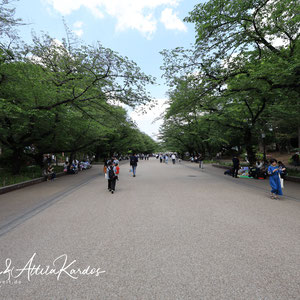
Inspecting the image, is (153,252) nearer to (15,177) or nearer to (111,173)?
(111,173)

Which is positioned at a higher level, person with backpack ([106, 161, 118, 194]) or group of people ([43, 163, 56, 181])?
person with backpack ([106, 161, 118, 194])

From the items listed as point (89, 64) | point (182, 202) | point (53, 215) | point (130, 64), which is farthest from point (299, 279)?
point (89, 64)

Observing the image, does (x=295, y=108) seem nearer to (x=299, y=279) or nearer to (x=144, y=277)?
(x=299, y=279)

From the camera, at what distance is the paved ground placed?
228 cm

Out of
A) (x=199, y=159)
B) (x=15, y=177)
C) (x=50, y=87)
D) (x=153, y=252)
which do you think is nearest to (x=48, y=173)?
(x=15, y=177)

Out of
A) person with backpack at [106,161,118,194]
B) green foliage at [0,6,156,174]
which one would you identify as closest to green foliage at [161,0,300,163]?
green foliage at [0,6,156,174]

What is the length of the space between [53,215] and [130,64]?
26.9 feet

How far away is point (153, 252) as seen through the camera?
312 cm

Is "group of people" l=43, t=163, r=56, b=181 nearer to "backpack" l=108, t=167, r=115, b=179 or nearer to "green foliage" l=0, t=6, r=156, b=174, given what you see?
"green foliage" l=0, t=6, r=156, b=174

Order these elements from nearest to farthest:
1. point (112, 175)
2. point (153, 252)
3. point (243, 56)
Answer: point (153, 252) → point (112, 175) → point (243, 56)

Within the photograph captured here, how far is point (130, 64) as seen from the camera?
32.9 ft

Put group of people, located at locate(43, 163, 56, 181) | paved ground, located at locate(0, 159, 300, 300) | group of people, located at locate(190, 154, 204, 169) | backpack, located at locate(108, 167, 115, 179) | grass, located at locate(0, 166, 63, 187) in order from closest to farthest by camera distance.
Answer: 1. paved ground, located at locate(0, 159, 300, 300)
2. backpack, located at locate(108, 167, 115, 179)
3. grass, located at locate(0, 166, 63, 187)
4. group of people, located at locate(43, 163, 56, 181)
5. group of people, located at locate(190, 154, 204, 169)

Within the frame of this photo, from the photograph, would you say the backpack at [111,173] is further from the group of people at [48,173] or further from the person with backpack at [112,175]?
the group of people at [48,173]

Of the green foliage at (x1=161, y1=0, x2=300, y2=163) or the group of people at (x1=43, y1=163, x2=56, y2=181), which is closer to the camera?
the green foliage at (x1=161, y1=0, x2=300, y2=163)
